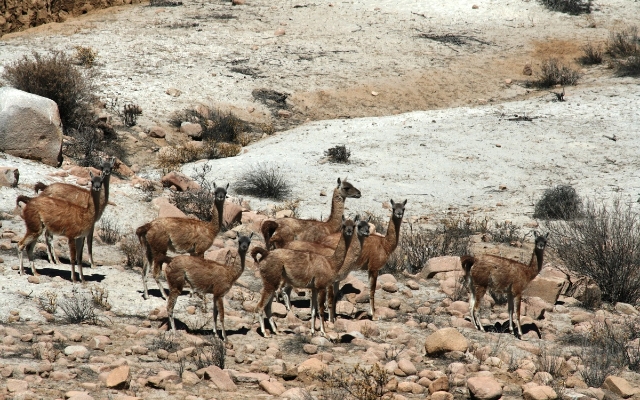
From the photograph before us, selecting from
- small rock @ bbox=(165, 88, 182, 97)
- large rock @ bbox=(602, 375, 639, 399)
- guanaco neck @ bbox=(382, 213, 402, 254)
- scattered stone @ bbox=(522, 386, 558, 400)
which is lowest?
small rock @ bbox=(165, 88, 182, 97)

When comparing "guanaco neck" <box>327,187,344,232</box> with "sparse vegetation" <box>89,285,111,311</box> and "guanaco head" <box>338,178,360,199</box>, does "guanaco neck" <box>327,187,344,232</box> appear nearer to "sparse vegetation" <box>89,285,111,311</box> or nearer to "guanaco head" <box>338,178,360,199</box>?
"guanaco head" <box>338,178,360,199</box>

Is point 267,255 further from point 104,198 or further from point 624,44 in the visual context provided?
point 624,44

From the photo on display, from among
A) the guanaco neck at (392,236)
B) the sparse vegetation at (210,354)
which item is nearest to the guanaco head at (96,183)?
the sparse vegetation at (210,354)

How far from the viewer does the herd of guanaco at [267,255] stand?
10.2m

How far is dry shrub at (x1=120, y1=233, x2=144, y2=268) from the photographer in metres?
12.7

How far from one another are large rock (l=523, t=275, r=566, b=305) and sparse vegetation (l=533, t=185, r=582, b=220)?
467 cm

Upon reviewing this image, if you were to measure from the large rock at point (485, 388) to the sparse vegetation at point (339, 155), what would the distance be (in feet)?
42.8

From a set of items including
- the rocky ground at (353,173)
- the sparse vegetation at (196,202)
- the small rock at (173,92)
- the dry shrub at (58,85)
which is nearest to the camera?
the rocky ground at (353,173)

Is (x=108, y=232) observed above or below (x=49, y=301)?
below

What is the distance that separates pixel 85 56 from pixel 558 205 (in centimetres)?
1757

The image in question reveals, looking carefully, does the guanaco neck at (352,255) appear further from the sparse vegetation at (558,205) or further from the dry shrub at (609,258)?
the sparse vegetation at (558,205)

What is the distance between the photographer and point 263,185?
61.9 feet

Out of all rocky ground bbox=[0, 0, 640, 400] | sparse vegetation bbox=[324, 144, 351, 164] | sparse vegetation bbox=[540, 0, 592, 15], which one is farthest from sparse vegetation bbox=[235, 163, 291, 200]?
sparse vegetation bbox=[540, 0, 592, 15]

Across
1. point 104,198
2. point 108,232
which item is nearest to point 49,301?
point 104,198
